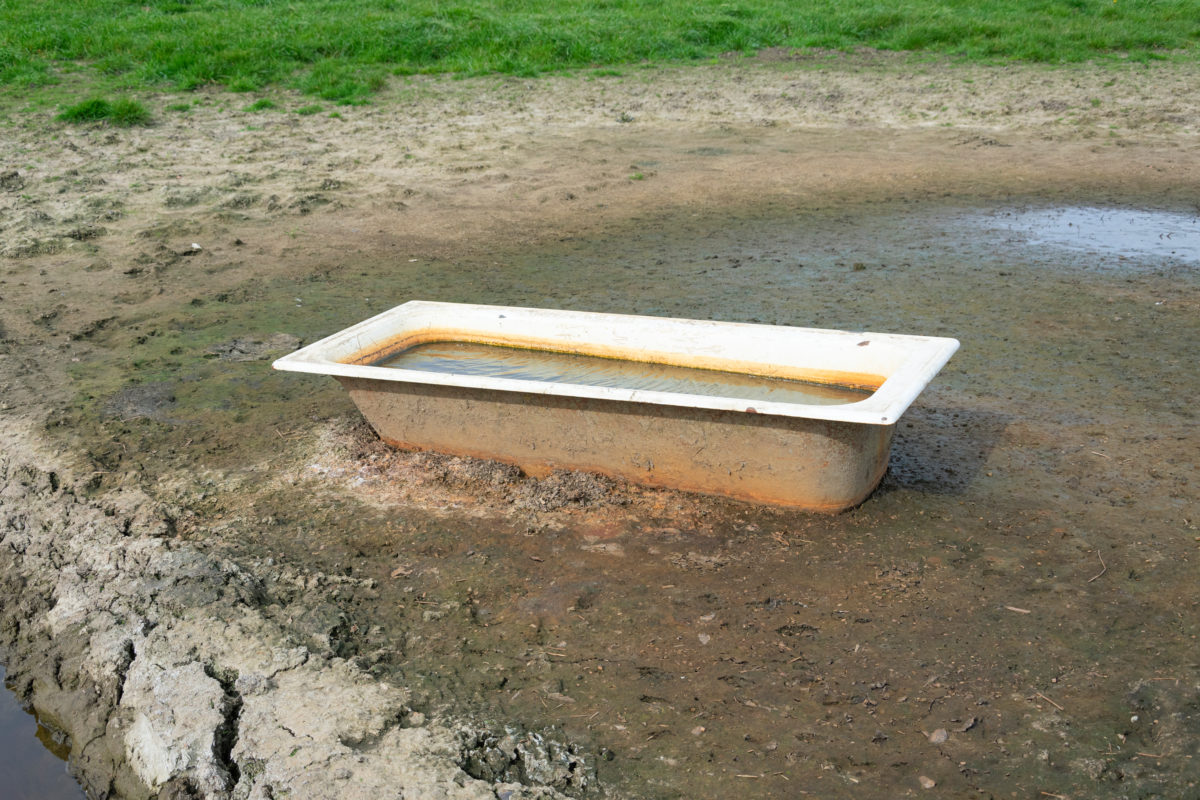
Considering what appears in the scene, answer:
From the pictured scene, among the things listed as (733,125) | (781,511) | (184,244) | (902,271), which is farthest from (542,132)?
(781,511)

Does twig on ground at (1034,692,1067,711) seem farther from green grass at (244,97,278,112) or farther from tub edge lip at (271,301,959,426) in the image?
green grass at (244,97,278,112)

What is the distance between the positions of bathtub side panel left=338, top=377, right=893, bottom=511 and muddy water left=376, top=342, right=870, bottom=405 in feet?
0.75

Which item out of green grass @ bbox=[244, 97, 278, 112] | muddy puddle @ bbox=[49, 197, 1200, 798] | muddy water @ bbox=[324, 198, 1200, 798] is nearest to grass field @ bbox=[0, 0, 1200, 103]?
green grass @ bbox=[244, 97, 278, 112]

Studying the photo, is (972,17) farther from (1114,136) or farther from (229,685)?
(229,685)

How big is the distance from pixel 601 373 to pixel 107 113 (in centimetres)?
725

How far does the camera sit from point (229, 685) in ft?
9.02

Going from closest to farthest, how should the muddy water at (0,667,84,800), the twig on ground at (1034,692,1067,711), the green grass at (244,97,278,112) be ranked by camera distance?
the twig on ground at (1034,692,1067,711), the muddy water at (0,667,84,800), the green grass at (244,97,278,112)

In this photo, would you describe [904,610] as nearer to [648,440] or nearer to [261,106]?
[648,440]

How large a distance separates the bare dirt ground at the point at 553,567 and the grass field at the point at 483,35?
14.6 ft

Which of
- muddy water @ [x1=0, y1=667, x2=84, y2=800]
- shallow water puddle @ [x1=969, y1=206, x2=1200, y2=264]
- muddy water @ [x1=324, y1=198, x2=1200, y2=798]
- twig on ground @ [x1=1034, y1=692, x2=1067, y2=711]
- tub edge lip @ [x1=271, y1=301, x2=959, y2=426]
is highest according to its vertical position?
tub edge lip @ [x1=271, y1=301, x2=959, y2=426]

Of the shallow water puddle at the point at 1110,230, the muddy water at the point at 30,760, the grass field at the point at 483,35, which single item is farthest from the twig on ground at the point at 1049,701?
the grass field at the point at 483,35

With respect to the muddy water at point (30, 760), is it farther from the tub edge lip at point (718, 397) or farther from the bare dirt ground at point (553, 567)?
the tub edge lip at point (718, 397)

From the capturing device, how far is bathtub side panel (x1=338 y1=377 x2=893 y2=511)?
3.36 meters

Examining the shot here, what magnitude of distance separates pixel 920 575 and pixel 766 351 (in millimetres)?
1154
